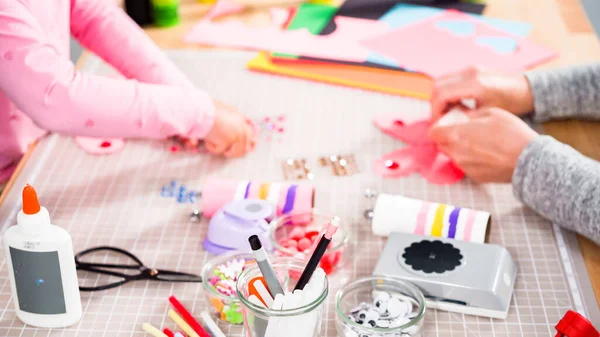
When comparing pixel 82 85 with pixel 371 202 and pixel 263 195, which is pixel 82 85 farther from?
pixel 371 202

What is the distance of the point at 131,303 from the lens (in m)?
0.85

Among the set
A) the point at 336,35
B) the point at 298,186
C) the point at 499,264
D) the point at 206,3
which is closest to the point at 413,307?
the point at 499,264

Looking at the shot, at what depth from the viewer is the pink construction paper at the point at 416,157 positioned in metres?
1.10

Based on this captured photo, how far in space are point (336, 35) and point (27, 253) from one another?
2.83ft

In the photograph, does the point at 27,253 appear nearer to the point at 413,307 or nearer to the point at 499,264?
the point at 413,307

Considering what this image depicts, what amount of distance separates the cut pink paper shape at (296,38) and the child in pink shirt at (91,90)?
0.87 feet

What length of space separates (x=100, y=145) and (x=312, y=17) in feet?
1.87

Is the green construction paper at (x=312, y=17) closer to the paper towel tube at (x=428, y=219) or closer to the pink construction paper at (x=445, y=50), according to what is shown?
the pink construction paper at (x=445, y=50)

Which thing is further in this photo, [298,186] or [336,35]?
[336,35]

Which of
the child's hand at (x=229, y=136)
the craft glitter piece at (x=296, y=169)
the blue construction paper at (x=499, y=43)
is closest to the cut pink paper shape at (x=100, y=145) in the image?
the child's hand at (x=229, y=136)

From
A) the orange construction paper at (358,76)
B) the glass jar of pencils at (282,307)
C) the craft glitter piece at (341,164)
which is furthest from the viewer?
the orange construction paper at (358,76)

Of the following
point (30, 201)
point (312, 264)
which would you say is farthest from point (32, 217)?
point (312, 264)

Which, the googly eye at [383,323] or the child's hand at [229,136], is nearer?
the googly eye at [383,323]

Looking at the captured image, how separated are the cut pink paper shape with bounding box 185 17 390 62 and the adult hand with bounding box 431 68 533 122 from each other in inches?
9.0
